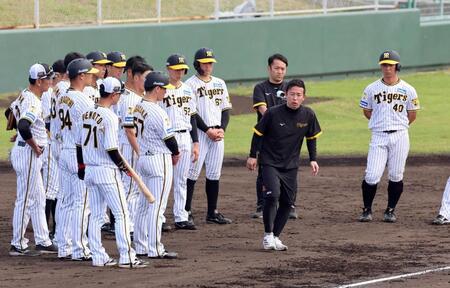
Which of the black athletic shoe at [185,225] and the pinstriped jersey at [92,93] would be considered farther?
the black athletic shoe at [185,225]

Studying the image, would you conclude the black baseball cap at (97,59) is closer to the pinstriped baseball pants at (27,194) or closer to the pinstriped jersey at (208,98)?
the pinstriped jersey at (208,98)

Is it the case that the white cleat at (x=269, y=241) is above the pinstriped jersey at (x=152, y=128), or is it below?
below

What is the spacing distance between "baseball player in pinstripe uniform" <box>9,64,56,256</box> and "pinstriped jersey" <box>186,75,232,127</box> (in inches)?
103

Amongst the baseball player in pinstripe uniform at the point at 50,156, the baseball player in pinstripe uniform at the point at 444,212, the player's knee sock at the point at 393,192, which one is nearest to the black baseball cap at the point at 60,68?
the baseball player in pinstripe uniform at the point at 50,156

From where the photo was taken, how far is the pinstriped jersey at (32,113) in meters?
12.5

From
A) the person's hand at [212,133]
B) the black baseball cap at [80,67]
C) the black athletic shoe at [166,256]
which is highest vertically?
the black baseball cap at [80,67]

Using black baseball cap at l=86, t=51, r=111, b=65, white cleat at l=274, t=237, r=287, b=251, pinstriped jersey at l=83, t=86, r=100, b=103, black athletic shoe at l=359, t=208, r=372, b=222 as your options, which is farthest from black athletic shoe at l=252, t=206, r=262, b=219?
pinstriped jersey at l=83, t=86, r=100, b=103

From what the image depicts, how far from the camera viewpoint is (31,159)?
12.7m

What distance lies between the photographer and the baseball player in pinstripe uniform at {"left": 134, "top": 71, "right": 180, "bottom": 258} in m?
12.4

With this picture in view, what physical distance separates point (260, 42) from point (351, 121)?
4467mm

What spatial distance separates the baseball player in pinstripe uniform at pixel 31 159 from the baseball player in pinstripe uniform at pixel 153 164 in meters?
1.01

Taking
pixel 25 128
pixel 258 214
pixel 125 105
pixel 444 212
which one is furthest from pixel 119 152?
pixel 444 212

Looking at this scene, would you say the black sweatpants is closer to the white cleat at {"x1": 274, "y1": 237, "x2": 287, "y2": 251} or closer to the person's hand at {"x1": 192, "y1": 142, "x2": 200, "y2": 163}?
the white cleat at {"x1": 274, "y1": 237, "x2": 287, "y2": 251}

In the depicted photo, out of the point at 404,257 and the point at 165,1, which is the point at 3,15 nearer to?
the point at 165,1
